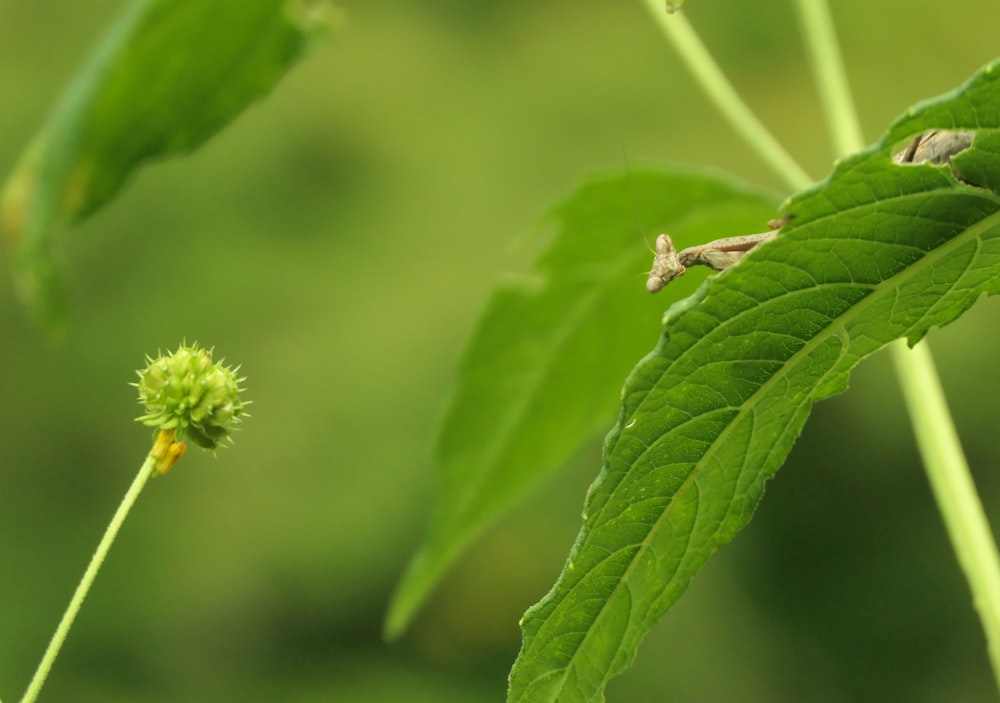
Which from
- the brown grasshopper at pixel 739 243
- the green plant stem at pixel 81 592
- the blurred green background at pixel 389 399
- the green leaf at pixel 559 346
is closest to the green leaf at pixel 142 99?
the green leaf at pixel 559 346

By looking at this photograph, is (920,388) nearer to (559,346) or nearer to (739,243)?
(739,243)

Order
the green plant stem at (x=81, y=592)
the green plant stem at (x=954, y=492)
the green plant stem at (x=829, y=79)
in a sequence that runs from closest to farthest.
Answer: the green plant stem at (x=81, y=592) → the green plant stem at (x=954, y=492) → the green plant stem at (x=829, y=79)

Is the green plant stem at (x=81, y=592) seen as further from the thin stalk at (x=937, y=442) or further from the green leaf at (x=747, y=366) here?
the thin stalk at (x=937, y=442)

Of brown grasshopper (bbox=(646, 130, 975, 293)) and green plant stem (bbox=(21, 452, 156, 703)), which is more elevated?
brown grasshopper (bbox=(646, 130, 975, 293))

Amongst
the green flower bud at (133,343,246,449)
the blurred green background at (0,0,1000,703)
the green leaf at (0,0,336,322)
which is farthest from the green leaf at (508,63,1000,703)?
the blurred green background at (0,0,1000,703)

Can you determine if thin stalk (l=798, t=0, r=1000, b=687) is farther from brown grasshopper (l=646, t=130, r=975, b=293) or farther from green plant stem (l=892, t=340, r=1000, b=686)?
brown grasshopper (l=646, t=130, r=975, b=293)

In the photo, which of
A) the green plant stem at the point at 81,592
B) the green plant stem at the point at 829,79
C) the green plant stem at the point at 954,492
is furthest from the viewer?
the green plant stem at the point at 829,79

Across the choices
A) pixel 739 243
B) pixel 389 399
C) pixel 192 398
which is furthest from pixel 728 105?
pixel 389 399

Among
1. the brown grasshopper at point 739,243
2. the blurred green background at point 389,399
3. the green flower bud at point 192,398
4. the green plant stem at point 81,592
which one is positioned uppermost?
the blurred green background at point 389,399
